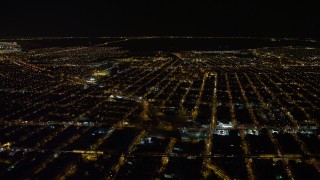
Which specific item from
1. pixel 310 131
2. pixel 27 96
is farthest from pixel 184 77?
pixel 310 131

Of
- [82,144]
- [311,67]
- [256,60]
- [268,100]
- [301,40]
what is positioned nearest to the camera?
[82,144]

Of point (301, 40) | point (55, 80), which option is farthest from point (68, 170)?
point (301, 40)

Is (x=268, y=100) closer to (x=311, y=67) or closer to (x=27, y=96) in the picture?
(x=27, y=96)

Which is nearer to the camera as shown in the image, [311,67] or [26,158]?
[26,158]

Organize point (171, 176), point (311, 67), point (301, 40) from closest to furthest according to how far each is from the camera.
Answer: point (171, 176) → point (311, 67) → point (301, 40)

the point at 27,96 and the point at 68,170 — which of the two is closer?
the point at 68,170

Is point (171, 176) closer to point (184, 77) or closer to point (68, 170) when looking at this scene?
point (68, 170)
